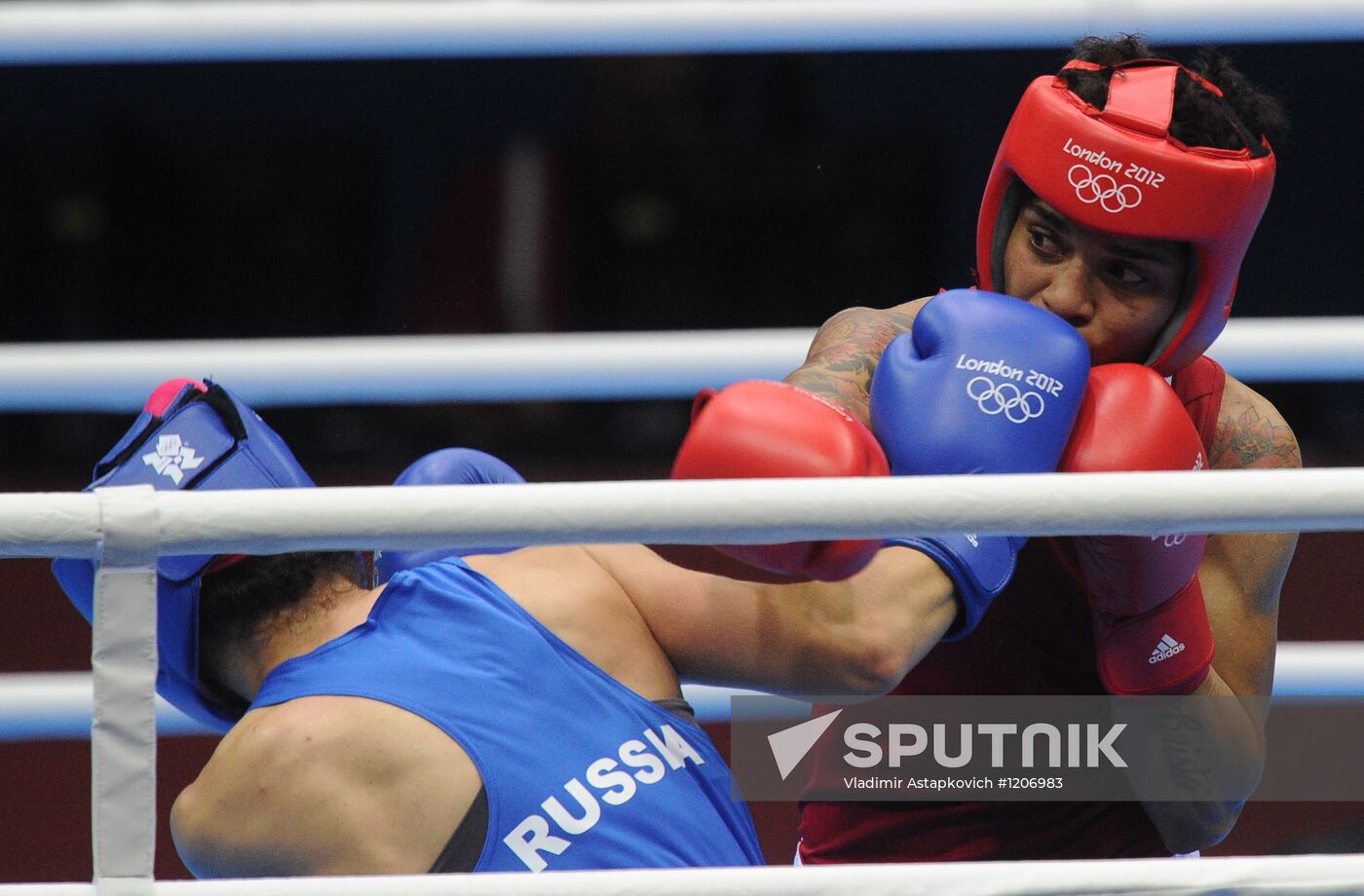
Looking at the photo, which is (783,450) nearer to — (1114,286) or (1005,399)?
(1005,399)

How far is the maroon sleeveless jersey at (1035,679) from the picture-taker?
4.48ft

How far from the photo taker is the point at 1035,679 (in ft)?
4.49

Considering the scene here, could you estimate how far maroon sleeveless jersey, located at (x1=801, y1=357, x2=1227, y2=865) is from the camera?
53.8 inches

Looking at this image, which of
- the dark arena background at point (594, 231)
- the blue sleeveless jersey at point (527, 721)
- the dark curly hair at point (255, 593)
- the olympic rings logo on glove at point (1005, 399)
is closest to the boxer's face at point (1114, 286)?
the olympic rings logo on glove at point (1005, 399)

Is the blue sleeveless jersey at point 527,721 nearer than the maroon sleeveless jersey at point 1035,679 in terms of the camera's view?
Yes

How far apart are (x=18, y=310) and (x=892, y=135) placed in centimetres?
193

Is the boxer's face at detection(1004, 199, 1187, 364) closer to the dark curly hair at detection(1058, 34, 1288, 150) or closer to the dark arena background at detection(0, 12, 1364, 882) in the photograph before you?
the dark curly hair at detection(1058, 34, 1288, 150)

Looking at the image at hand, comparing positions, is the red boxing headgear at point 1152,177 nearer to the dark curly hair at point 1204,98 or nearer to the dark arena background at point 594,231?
the dark curly hair at point 1204,98

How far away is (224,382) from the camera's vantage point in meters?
1.67

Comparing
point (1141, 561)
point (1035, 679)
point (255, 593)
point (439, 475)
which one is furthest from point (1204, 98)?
point (255, 593)

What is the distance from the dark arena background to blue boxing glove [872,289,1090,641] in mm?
1653

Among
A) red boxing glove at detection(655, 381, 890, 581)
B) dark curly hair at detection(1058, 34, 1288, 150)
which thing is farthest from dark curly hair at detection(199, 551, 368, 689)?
dark curly hair at detection(1058, 34, 1288, 150)

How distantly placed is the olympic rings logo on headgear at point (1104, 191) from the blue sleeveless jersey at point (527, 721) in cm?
54

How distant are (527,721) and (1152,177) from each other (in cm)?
65
